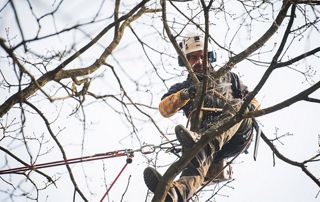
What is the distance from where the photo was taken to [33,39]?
2.14 meters

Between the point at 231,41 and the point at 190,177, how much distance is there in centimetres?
120

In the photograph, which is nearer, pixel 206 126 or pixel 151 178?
pixel 151 178

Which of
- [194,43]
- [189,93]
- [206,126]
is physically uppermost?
[194,43]

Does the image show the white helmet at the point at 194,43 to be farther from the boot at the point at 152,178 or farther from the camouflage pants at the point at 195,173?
the boot at the point at 152,178

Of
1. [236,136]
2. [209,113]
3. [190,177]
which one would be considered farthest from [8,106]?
[236,136]

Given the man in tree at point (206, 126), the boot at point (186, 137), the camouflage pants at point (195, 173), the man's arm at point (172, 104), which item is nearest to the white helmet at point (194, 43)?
the man in tree at point (206, 126)

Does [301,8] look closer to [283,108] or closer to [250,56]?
[250,56]

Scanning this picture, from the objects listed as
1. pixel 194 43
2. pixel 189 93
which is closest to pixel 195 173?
pixel 189 93

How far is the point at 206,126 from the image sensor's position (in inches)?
140

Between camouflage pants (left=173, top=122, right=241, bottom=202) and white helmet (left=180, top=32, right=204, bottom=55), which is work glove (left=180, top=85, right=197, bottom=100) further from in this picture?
white helmet (left=180, top=32, right=204, bottom=55)

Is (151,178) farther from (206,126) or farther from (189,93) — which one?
(189,93)

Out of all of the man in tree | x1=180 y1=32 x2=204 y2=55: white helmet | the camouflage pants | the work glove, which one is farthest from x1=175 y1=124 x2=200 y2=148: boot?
x1=180 y1=32 x2=204 y2=55: white helmet

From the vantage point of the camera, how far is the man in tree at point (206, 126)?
3.17 metres

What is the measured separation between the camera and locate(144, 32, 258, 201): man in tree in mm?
3174
